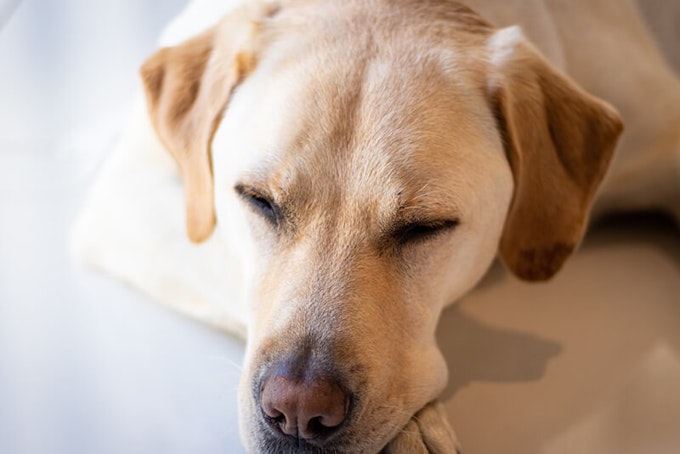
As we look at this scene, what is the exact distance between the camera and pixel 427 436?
57.1 inches

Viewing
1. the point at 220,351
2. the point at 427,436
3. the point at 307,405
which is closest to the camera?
the point at 307,405

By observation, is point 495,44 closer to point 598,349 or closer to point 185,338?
point 598,349

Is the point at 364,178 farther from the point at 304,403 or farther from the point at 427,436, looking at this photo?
the point at 427,436

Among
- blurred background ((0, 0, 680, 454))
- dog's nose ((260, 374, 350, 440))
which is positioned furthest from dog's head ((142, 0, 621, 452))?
blurred background ((0, 0, 680, 454))

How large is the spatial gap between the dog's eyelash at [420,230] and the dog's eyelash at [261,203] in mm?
204

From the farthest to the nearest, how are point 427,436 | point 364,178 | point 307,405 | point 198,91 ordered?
point 198,91
point 427,436
point 364,178
point 307,405

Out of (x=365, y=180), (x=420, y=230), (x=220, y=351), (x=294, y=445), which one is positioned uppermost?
(x=365, y=180)

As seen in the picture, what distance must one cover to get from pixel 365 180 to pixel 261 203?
0.65ft

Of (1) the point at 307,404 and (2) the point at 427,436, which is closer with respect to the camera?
(1) the point at 307,404

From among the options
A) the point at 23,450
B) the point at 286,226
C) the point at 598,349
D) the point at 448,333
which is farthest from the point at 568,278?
the point at 23,450

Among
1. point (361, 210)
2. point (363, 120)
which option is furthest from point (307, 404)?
point (363, 120)

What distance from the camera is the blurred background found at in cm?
161

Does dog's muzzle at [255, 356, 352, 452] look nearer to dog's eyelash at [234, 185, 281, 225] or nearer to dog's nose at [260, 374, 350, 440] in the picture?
dog's nose at [260, 374, 350, 440]

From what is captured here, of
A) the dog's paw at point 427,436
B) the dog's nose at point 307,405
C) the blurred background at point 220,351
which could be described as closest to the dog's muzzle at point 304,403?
the dog's nose at point 307,405
